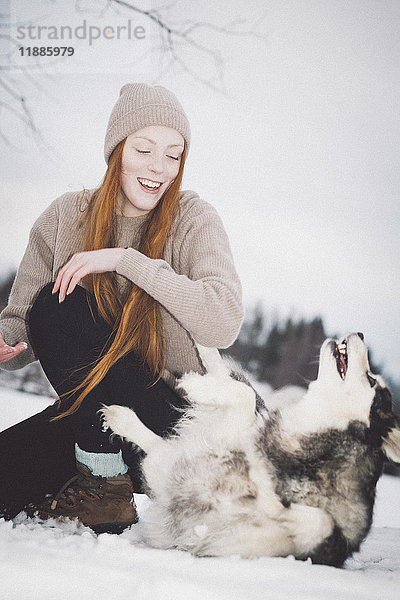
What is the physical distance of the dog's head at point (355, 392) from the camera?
1227 millimetres

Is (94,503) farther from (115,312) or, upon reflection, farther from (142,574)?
(115,312)

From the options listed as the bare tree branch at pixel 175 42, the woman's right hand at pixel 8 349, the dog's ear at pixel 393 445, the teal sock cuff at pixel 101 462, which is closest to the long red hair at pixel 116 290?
the teal sock cuff at pixel 101 462

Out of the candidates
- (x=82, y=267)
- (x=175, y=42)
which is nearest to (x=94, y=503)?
(x=82, y=267)

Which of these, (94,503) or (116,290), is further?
(116,290)

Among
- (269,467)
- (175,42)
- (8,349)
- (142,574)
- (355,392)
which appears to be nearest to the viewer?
(142,574)

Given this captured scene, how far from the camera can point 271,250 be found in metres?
2.32

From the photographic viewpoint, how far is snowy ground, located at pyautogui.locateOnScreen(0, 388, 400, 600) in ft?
3.10

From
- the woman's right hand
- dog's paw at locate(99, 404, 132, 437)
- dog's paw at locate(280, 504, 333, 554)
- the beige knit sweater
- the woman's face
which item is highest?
the woman's face

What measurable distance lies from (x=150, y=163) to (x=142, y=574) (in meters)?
1.11

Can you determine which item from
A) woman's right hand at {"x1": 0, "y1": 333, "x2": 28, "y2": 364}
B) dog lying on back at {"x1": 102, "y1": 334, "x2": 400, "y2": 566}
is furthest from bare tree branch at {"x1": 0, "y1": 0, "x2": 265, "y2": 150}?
dog lying on back at {"x1": 102, "y1": 334, "x2": 400, "y2": 566}

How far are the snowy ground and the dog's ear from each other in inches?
10.8

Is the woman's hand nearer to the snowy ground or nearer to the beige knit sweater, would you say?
the beige knit sweater

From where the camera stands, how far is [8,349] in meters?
1.48

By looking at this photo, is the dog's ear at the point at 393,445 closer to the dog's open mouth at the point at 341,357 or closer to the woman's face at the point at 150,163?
the dog's open mouth at the point at 341,357
